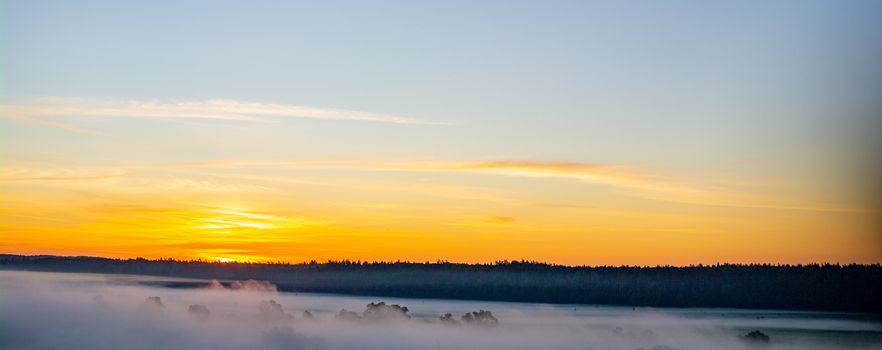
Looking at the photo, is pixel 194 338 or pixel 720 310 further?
pixel 720 310

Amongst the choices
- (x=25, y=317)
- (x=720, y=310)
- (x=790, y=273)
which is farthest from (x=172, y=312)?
(x=790, y=273)

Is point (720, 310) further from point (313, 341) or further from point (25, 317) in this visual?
point (25, 317)

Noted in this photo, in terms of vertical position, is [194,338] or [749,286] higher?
[749,286]

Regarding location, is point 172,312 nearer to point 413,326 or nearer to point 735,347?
point 413,326


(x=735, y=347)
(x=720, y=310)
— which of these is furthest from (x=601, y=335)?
(x=720, y=310)

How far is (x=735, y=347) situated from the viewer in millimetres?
137500

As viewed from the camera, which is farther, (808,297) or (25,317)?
(808,297)

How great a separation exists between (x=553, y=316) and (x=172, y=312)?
56195mm

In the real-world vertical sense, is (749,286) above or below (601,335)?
above

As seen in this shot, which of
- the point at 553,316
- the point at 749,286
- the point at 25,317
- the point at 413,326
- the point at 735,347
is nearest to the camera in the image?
the point at 735,347

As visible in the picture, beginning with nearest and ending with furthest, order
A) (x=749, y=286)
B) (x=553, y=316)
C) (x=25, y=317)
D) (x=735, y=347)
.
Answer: (x=735, y=347) < (x=25, y=317) < (x=553, y=316) < (x=749, y=286)

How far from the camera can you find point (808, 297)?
183250 mm

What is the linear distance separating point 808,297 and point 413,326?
66.3m

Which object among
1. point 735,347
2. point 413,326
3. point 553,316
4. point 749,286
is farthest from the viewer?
point 749,286
